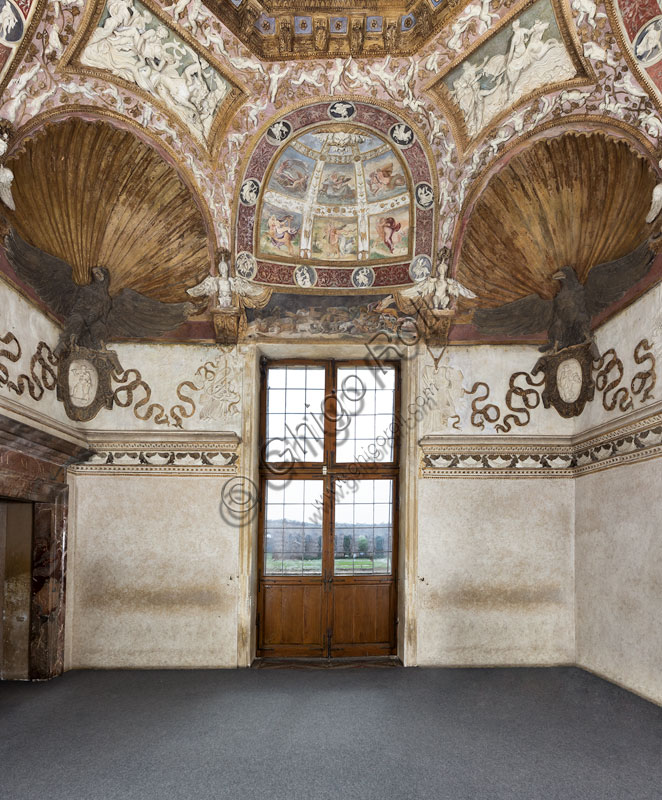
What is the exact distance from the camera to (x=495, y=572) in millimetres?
8641

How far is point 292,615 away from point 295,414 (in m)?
2.80

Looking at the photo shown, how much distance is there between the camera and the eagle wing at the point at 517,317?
8.93 meters

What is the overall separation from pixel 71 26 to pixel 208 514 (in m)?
5.64

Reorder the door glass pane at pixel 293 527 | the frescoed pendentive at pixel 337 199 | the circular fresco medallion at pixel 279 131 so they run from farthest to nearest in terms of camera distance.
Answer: the door glass pane at pixel 293 527 → the frescoed pendentive at pixel 337 199 → the circular fresco medallion at pixel 279 131

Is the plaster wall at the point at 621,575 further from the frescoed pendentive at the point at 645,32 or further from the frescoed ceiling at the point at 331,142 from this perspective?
→ the frescoed pendentive at the point at 645,32

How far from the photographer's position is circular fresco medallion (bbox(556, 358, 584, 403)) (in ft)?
28.2

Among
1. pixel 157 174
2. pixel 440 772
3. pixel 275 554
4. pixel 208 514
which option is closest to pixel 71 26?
pixel 157 174

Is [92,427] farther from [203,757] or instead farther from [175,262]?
[203,757]

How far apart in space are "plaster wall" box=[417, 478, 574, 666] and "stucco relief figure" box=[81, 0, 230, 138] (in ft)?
17.9

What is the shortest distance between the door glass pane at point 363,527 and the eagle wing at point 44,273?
4348 mm

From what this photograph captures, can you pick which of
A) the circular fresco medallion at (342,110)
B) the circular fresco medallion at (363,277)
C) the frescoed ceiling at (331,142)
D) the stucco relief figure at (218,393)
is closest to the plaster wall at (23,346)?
the frescoed ceiling at (331,142)

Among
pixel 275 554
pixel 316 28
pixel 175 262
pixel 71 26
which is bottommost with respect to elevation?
pixel 275 554

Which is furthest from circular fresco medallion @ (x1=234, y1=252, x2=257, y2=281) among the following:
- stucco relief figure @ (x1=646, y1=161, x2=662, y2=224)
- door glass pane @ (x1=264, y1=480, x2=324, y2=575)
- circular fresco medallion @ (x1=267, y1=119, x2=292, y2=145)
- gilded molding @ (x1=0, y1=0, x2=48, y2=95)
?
stucco relief figure @ (x1=646, y1=161, x2=662, y2=224)

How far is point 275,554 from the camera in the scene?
9.28 metres
